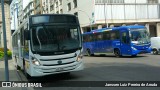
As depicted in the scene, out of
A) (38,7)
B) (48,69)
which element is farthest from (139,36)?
(38,7)

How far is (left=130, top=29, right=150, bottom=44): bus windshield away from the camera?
1041 inches

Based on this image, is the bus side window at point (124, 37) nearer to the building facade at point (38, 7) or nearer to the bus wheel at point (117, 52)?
the bus wheel at point (117, 52)

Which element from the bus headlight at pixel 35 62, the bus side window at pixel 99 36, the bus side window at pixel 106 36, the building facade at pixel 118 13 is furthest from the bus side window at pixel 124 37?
the building facade at pixel 118 13

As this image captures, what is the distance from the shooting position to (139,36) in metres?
26.6

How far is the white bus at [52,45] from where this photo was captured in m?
12.5

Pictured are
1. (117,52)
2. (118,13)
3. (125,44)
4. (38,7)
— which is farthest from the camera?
(38,7)

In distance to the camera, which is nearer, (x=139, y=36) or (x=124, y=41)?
(x=139, y=36)

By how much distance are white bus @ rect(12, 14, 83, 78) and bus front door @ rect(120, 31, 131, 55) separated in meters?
13.9

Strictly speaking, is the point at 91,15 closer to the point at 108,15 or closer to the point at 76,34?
the point at 108,15

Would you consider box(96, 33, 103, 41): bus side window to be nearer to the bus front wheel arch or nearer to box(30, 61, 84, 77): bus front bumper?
the bus front wheel arch

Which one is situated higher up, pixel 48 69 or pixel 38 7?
pixel 38 7

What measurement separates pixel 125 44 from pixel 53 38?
15.1 metres

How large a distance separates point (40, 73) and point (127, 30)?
1530 cm

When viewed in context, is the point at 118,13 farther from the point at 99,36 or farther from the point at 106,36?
the point at 106,36
